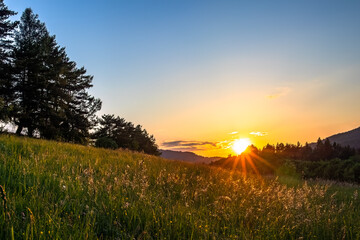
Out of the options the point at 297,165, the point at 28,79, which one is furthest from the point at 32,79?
the point at 297,165

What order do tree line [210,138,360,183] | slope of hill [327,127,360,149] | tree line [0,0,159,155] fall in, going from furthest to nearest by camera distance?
1. slope of hill [327,127,360,149]
2. tree line [0,0,159,155]
3. tree line [210,138,360,183]

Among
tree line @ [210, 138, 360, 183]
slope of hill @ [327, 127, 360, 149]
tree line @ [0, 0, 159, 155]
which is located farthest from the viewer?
slope of hill @ [327, 127, 360, 149]

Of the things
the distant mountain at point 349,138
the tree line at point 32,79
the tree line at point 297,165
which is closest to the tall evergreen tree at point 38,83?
the tree line at point 32,79

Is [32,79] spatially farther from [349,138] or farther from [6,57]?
[349,138]

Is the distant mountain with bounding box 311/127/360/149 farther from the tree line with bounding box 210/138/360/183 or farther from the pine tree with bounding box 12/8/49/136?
the pine tree with bounding box 12/8/49/136

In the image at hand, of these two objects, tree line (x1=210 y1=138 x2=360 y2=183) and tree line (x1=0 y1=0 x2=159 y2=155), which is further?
tree line (x1=0 y1=0 x2=159 y2=155)

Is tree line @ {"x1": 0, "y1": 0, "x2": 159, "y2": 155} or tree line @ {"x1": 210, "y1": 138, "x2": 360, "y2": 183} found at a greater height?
tree line @ {"x1": 0, "y1": 0, "x2": 159, "y2": 155}

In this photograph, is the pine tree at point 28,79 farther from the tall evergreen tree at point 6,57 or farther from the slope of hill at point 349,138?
the slope of hill at point 349,138

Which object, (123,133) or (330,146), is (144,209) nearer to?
(330,146)

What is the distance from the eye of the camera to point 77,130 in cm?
3109

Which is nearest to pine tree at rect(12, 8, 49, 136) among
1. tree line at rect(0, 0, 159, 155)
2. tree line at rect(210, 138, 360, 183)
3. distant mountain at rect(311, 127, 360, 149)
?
tree line at rect(0, 0, 159, 155)

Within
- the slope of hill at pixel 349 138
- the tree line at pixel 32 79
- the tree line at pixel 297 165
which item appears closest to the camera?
the tree line at pixel 297 165

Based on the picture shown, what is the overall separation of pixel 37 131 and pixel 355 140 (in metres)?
97.6

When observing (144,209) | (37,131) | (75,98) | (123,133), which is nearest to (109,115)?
(123,133)
